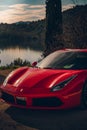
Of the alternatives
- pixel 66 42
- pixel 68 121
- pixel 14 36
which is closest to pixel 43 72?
pixel 68 121

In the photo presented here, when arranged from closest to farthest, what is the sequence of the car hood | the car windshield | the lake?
the car hood < the car windshield < the lake

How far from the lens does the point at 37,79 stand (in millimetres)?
8219

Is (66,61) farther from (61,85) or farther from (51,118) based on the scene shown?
(51,118)

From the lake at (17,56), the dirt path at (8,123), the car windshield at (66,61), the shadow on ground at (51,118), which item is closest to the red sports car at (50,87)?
the car windshield at (66,61)

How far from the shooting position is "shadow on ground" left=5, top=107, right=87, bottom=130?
23.4 ft

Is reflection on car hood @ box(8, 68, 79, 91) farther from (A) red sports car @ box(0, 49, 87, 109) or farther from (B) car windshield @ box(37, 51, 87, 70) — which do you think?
(B) car windshield @ box(37, 51, 87, 70)

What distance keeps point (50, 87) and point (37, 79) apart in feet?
1.49

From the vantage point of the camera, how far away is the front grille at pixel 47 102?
7.87 meters

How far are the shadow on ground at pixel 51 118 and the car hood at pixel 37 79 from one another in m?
0.56

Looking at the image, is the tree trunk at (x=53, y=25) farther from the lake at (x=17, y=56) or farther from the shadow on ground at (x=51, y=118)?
the shadow on ground at (x=51, y=118)

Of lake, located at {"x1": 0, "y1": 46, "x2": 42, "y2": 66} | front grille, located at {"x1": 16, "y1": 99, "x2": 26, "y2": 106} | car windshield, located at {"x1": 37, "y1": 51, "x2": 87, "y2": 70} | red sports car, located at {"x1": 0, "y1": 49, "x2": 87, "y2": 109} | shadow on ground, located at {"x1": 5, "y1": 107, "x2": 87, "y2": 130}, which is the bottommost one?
lake, located at {"x1": 0, "y1": 46, "x2": 42, "y2": 66}

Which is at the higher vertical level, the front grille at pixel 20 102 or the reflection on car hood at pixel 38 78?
the reflection on car hood at pixel 38 78

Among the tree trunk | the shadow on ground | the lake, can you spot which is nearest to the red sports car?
the shadow on ground

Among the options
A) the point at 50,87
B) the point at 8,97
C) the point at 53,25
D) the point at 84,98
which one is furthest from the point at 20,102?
the point at 53,25
